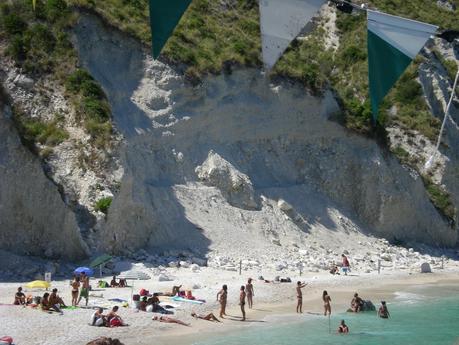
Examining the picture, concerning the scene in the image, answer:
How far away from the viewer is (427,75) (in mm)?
50750

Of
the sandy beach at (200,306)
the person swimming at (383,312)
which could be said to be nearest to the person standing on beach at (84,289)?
the sandy beach at (200,306)

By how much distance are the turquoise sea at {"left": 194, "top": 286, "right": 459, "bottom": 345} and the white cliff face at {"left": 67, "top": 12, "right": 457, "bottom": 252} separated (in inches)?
342

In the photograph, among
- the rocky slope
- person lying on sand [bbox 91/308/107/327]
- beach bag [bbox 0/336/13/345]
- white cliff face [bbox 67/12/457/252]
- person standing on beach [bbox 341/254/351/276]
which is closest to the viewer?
beach bag [bbox 0/336/13/345]

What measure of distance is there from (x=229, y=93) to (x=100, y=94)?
8.62 metres

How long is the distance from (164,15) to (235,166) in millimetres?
24319

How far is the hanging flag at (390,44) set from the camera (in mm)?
12719

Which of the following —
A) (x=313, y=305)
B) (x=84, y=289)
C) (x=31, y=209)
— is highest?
(x=31, y=209)

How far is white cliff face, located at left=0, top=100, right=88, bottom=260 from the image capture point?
83.1 feet

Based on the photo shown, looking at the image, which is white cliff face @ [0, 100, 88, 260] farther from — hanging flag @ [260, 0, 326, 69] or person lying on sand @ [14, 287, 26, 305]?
hanging flag @ [260, 0, 326, 69]

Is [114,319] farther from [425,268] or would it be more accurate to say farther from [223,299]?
[425,268]

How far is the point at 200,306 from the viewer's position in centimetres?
2248

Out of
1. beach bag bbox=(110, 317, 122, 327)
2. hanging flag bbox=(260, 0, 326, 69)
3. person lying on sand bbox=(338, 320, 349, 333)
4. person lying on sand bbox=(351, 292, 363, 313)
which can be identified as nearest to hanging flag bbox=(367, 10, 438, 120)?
hanging flag bbox=(260, 0, 326, 69)

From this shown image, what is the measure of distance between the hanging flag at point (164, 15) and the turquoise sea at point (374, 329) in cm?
879

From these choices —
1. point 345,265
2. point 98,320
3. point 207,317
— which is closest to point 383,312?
point 207,317
